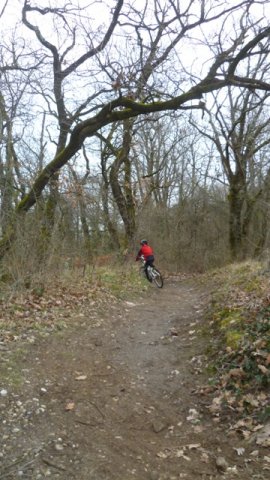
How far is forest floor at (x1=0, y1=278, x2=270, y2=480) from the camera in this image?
3908 millimetres

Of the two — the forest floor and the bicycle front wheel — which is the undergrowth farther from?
the bicycle front wheel

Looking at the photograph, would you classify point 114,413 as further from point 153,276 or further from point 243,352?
point 153,276

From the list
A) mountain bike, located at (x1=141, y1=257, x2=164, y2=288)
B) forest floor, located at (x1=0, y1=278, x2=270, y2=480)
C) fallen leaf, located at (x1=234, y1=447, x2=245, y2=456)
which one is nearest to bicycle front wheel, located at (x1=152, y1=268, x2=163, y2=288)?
mountain bike, located at (x1=141, y1=257, x2=164, y2=288)

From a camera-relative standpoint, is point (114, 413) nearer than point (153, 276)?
Yes

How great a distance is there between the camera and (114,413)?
4.99 metres

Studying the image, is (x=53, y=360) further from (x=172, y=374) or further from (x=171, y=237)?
(x=171, y=237)

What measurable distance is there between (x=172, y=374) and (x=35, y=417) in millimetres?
2270

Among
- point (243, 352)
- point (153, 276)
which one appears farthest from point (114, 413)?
point (153, 276)

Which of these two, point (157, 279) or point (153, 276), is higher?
point (153, 276)

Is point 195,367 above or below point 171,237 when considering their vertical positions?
below

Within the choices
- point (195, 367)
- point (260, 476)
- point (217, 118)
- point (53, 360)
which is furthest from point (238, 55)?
point (217, 118)

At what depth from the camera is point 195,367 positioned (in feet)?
20.8

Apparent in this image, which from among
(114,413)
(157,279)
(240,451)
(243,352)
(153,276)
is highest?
(153,276)

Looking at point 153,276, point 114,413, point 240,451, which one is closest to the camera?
point 240,451
